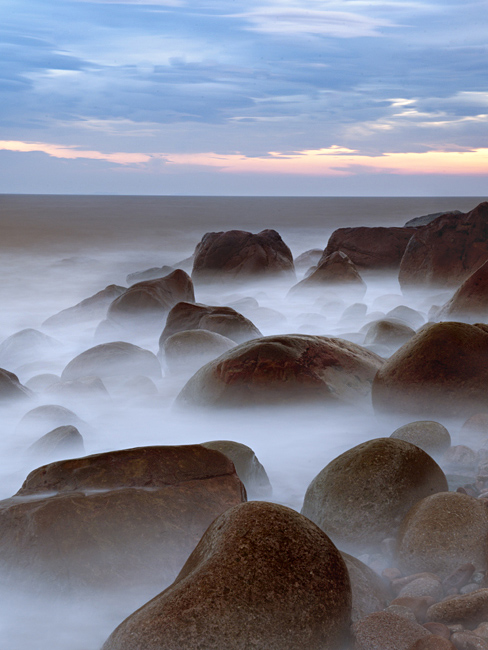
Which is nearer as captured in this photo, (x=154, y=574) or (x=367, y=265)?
(x=154, y=574)

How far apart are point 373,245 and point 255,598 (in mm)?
12914

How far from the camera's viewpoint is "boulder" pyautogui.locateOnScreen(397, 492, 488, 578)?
2693 millimetres

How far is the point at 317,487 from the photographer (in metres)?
3.30

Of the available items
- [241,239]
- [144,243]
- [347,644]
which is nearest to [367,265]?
[241,239]

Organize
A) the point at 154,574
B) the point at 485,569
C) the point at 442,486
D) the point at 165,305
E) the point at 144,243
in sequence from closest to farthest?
the point at 485,569
the point at 154,574
the point at 442,486
the point at 165,305
the point at 144,243

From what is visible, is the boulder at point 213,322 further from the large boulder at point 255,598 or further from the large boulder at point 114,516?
the large boulder at point 255,598

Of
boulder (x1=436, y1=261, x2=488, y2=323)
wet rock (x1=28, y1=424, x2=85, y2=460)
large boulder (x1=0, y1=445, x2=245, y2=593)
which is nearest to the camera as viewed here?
large boulder (x1=0, y1=445, x2=245, y2=593)

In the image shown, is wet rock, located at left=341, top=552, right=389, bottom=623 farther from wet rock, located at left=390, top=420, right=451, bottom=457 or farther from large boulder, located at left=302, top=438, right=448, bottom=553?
wet rock, located at left=390, top=420, right=451, bottom=457

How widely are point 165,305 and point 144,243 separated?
23971 millimetres

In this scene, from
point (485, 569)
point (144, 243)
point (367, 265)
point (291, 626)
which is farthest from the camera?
point (144, 243)

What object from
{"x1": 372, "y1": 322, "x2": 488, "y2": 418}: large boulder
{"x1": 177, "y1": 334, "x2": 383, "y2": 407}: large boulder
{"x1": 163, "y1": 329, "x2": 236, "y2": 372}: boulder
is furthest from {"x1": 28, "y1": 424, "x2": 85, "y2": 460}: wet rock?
{"x1": 372, "y1": 322, "x2": 488, "y2": 418}: large boulder

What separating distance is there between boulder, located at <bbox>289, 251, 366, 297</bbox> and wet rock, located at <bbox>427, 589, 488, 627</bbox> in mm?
9939

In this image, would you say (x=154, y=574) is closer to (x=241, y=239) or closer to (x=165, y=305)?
(x=165, y=305)

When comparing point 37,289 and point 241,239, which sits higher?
point 241,239
